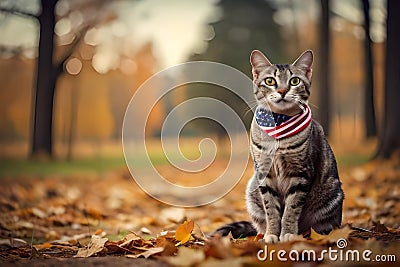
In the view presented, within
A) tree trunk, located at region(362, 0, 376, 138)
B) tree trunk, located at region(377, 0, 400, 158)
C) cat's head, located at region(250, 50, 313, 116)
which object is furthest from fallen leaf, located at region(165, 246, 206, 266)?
tree trunk, located at region(362, 0, 376, 138)

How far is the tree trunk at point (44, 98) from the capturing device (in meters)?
6.26

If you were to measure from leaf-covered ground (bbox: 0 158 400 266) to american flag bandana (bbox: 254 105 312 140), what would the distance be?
457mm

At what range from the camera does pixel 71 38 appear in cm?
677

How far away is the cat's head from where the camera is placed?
2.05 meters

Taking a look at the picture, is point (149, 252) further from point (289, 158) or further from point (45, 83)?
point (45, 83)

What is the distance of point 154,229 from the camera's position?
298 centimetres

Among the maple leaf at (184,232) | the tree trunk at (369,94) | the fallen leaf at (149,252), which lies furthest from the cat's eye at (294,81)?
the tree trunk at (369,94)

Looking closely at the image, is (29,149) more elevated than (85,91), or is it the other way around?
(85,91)

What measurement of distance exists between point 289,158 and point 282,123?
0.16 metres

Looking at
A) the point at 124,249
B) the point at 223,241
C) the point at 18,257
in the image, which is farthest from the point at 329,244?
the point at 18,257

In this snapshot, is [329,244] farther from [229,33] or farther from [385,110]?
[229,33]

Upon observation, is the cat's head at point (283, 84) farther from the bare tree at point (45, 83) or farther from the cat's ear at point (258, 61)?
the bare tree at point (45, 83)

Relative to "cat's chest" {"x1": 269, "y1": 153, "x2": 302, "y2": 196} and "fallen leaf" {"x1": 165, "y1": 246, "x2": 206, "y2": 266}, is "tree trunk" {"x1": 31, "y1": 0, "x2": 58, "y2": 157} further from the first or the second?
"fallen leaf" {"x1": 165, "y1": 246, "x2": 206, "y2": 266}

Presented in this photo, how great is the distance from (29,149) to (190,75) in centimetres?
254
